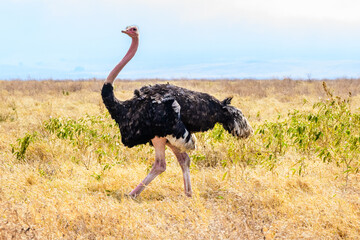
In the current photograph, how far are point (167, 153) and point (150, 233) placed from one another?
153 inches

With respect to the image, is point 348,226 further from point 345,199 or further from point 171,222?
point 171,222

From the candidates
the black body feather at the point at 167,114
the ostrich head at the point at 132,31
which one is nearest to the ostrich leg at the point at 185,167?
the black body feather at the point at 167,114

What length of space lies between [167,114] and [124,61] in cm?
108

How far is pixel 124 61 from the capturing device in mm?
5289

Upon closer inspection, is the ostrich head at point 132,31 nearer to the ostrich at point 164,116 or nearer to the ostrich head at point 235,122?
the ostrich at point 164,116

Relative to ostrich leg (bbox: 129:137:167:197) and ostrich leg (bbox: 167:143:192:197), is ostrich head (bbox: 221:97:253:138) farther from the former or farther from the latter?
ostrich leg (bbox: 129:137:167:197)

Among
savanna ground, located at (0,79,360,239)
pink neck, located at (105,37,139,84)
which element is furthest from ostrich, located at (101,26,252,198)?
savanna ground, located at (0,79,360,239)

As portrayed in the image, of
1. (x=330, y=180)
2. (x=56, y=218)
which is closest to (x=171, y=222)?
(x=56, y=218)

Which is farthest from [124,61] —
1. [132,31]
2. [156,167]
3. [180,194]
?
[180,194]

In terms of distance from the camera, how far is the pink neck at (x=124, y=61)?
16.9 ft

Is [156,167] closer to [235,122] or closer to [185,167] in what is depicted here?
[185,167]

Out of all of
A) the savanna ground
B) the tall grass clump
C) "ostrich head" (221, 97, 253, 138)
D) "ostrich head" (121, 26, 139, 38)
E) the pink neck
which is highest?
"ostrich head" (121, 26, 139, 38)

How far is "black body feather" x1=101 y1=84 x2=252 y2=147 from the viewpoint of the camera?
4629 millimetres

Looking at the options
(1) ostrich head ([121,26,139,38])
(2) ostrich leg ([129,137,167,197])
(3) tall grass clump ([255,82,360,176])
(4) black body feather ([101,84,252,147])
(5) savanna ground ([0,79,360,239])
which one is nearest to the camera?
(5) savanna ground ([0,79,360,239])
